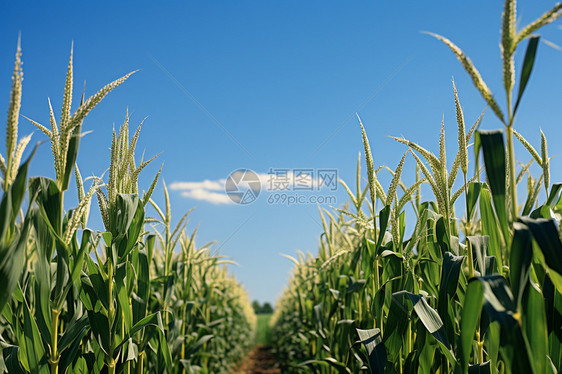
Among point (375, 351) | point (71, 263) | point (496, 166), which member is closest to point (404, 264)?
point (375, 351)

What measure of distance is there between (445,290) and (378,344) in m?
0.64

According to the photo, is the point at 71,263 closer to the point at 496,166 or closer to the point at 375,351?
the point at 375,351

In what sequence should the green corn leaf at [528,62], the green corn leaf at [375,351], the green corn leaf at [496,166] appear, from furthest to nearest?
the green corn leaf at [375,351] → the green corn leaf at [496,166] → the green corn leaf at [528,62]

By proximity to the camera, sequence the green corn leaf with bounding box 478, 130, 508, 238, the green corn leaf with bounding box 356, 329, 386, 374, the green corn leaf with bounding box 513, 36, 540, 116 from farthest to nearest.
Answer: the green corn leaf with bounding box 356, 329, 386, 374
the green corn leaf with bounding box 478, 130, 508, 238
the green corn leaf with bounding box 513, 36, 540, 116

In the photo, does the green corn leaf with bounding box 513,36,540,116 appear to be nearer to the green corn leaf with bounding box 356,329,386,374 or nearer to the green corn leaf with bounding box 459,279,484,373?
the green corn leaf with bounding box 459,279,484,373

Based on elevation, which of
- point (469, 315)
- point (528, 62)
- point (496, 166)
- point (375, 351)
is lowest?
point (375, 351)

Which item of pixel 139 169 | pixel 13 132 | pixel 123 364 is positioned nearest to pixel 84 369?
pixel 123 364

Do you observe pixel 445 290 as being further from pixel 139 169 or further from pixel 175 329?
pixel 175 329

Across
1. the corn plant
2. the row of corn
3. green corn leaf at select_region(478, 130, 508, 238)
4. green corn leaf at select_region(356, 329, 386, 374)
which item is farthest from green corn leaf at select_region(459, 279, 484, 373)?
the row of corn

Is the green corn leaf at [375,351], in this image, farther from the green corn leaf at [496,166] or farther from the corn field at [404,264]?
the green corn leaf at [496,166]

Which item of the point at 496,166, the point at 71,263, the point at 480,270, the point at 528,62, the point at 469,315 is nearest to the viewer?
the point at 528,62

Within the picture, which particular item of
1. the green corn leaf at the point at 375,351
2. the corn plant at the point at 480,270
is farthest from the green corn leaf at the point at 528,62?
the green corn leaf at the point at 375,351

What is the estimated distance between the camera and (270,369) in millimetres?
12562

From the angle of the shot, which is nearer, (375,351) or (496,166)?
(496,166)
